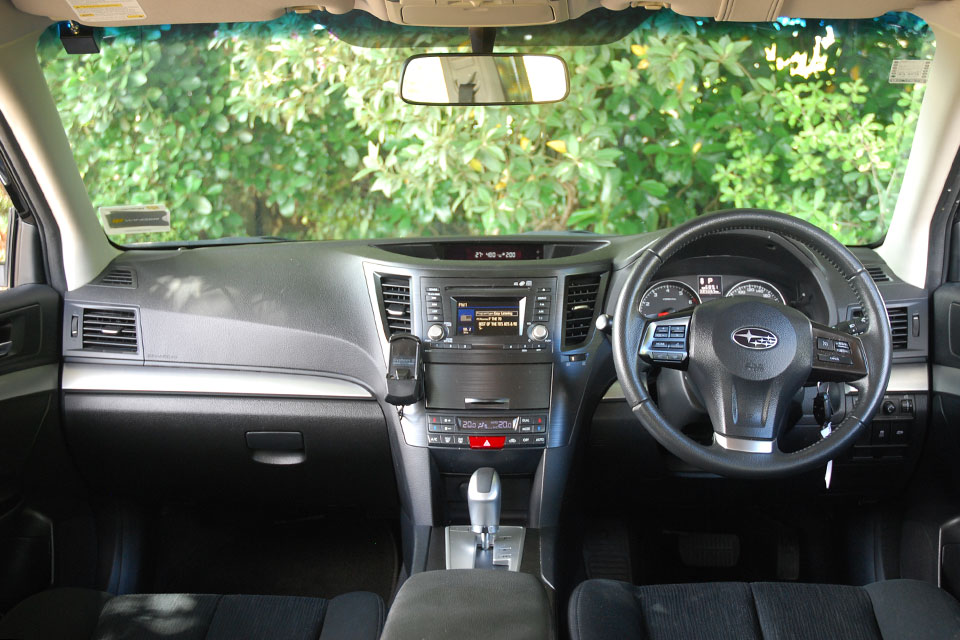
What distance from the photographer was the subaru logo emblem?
1.98 meters

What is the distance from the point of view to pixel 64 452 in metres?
2.81

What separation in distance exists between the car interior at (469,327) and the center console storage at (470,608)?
2 cm

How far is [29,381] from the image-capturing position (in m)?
2.60

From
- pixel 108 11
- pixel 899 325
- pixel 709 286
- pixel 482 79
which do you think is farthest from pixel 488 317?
pixel 108 11

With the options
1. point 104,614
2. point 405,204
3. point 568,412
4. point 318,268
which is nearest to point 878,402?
point 568,412

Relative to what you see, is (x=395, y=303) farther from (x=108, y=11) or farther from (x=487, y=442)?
(x=108, y=11)

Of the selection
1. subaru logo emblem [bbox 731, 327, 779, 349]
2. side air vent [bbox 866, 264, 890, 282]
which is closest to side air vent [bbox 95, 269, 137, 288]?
subaru logo emblem [bbox 731, 327, 779, 349]

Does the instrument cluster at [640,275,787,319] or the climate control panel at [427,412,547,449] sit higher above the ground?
the instrument cluster at [640,275,787,319]

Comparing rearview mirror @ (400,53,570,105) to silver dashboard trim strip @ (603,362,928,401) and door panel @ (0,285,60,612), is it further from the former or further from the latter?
door panel @ (0,285,60,612)

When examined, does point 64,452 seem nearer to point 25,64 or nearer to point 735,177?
point 25,64

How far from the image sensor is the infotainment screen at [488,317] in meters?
2.50

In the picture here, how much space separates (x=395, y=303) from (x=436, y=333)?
0.18 meters

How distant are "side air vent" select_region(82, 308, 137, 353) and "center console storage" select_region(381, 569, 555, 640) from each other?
1.47 metres

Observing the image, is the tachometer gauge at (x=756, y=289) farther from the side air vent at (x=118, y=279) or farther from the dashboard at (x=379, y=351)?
the side air vent at (x=118, y=279)
